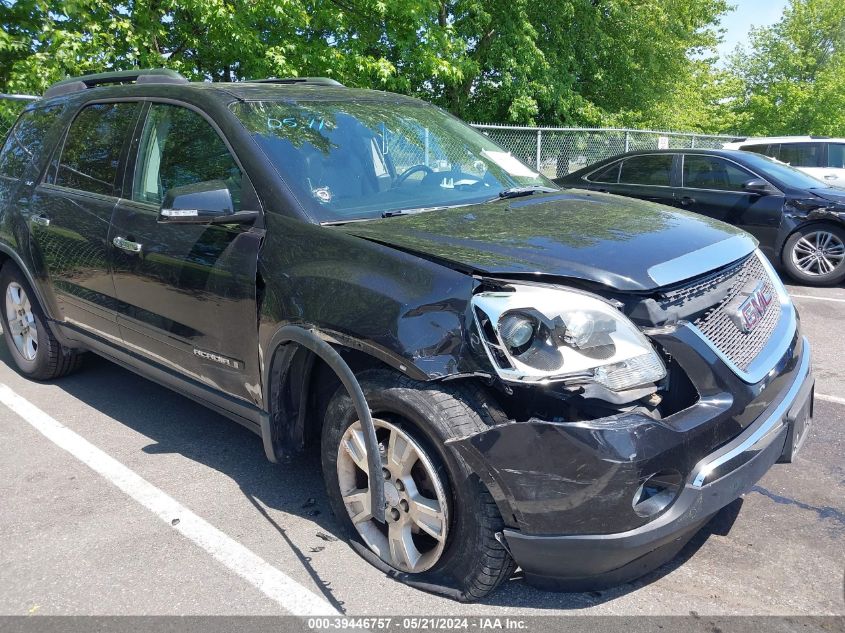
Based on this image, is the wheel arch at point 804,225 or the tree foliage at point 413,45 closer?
the wheel arch at point 804,225

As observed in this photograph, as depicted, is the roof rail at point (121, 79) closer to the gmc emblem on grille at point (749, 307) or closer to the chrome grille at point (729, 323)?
the chrome grille at point (729, 323)

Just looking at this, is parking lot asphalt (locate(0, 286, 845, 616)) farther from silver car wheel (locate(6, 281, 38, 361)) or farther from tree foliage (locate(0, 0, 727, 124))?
tree foliage (locate(0, 0, 727, 124))

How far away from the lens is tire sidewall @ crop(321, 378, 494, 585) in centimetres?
225

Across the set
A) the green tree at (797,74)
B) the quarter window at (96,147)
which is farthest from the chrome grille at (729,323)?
the green tree at (797,74)

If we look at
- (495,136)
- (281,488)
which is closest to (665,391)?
(281,488)

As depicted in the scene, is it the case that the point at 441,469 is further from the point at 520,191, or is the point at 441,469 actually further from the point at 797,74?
the point at 797,74

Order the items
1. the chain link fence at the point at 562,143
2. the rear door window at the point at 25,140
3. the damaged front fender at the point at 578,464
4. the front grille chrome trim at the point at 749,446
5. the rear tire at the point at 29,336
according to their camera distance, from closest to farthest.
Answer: the damaged front fender at the point at 578,464
the front grille chrome trim at the point at 749,446
the rear door window at the point at 25,140
the rear tire at the point at 29,336
the chain link fence at the point at 562,143

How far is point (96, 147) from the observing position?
4055 mm

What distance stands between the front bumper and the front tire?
0.09 meters

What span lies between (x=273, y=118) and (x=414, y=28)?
10.3m

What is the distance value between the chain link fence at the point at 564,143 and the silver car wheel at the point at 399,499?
28.3 feet

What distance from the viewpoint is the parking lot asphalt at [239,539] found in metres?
2.52

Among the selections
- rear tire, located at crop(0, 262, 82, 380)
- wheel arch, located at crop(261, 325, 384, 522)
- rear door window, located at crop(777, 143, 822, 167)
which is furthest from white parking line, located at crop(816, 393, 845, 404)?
rear door window, located at crop(777, 143, 822, 167)

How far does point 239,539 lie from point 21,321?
303cm
